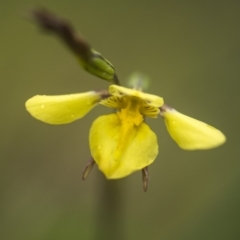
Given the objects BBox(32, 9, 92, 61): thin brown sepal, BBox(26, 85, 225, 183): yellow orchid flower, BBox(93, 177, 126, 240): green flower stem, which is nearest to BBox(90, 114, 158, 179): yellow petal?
BBox(26, 85, 225, 183): yellow orchid flower

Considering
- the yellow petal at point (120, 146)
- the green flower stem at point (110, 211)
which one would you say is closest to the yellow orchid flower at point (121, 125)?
the yellow petal at point (120, 146)

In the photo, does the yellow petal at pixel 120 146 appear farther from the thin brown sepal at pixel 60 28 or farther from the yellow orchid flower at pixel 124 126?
the thin brown sepal at pixel 60 28

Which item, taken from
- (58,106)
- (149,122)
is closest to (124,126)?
(58,106)

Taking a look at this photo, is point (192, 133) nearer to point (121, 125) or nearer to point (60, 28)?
point (121, 125)

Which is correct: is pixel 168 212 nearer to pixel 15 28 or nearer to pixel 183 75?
pixel 183 75

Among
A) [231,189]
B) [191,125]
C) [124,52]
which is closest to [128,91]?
[191,125]

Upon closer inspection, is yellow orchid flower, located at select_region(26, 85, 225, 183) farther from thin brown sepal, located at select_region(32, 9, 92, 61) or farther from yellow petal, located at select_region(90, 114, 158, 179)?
thin brown sepal, located at select_region(32, 9, 92, 61)
